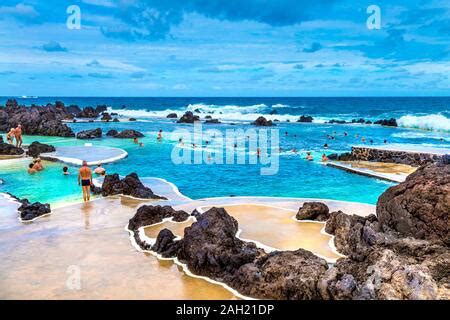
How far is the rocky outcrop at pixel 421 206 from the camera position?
980cm

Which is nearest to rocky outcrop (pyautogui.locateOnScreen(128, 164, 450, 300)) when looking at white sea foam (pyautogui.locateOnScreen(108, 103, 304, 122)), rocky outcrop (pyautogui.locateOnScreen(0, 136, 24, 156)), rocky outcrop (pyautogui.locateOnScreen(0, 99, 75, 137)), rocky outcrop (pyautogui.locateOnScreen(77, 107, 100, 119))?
rocky outcrop (pyautogui.locateOnScreen(0, 136, 24, 156))

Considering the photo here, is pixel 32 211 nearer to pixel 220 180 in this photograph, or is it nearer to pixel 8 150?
pixel 220 180

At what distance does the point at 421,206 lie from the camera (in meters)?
10.1

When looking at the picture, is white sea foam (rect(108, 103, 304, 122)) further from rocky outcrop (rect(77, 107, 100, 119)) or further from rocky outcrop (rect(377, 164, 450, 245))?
rocky outcrop (rect(377, 164, 450, 245))

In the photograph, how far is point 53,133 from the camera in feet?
160

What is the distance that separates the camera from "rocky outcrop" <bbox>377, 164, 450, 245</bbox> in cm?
980

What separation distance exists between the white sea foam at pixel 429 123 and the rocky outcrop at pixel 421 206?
52341mm

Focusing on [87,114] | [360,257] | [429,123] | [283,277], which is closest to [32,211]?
[283,277]

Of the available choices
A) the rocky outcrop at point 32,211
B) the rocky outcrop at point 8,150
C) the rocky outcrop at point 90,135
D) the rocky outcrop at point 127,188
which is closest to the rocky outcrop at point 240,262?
the rocky outcrop at point 32,211

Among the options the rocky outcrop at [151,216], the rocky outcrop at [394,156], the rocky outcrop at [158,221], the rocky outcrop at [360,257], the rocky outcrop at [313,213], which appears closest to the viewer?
the rocky outcrop at [360,257]

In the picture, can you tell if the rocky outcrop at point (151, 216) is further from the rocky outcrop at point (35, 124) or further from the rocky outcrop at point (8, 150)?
the rocky outcrop at point (35, 124)

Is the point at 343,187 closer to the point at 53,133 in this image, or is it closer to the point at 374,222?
the point at 374,222

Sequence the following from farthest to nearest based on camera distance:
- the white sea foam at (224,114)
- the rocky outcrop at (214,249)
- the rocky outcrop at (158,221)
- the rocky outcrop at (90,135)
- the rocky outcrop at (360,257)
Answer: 1. the white sea foam at (224,114)
2. the rocky outcrop at (90,135)
3. the rocky outcrop at (158,221)
4. the rocky outcrop at (214,249)
5. the rocky outcrop at (360,257)

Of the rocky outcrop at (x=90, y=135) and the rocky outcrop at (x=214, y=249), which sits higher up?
the rocky outcrop at (x=90, y=135)
